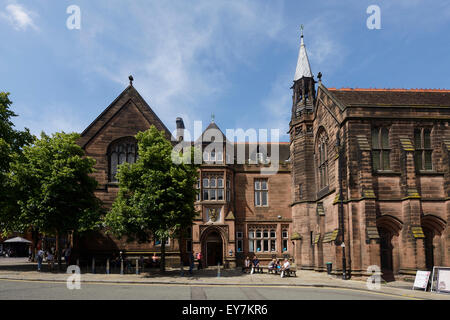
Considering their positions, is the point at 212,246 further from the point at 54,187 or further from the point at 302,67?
the point at 302,67

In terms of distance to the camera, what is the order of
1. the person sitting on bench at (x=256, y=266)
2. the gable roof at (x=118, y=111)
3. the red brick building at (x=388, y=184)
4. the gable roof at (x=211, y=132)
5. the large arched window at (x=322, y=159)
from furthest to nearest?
the gable roof at (x=211, y=132), the gable roof at (x=118, y=111), the large arched window at (x=322, y=159), the person sitting on bench at (x=256, y=266), the red brick building at (x=388, y=184)

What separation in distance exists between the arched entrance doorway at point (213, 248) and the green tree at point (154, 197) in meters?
9.55

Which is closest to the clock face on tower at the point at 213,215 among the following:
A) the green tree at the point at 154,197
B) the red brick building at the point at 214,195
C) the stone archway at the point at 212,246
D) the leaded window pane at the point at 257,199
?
the red brick building at the point at 214,195

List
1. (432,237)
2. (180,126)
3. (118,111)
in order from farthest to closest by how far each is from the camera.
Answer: (180,126) → (118,111) → (432,237)

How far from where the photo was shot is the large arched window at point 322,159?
28.9 m

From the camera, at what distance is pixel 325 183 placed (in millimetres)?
28922

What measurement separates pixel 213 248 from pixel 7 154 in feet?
59.5

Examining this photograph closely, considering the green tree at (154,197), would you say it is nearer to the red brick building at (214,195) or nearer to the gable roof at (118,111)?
the red brick building at (214,195)

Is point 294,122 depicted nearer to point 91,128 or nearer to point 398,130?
point 398,130

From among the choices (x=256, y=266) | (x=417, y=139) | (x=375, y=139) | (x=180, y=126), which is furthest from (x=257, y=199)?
(x=417, y=139)

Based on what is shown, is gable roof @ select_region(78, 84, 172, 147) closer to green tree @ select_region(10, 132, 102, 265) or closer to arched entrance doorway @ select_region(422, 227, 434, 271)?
green tree @ select_region(10, 132, 102, 265)

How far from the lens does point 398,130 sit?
81.0ft

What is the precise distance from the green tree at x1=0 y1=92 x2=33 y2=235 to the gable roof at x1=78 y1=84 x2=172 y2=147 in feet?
15.0

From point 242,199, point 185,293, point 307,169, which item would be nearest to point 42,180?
point 185,293
